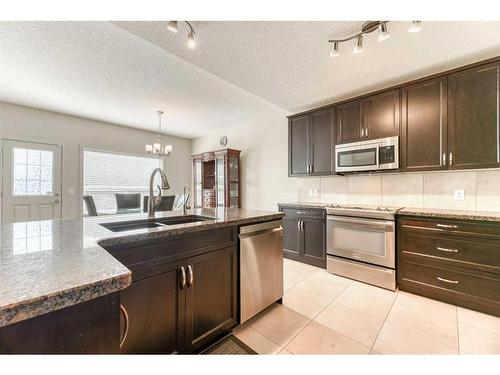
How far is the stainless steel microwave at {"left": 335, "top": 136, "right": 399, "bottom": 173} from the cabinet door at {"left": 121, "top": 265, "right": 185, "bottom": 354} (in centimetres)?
252

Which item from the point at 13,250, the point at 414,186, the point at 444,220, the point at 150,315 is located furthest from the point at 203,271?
the point at 414,186

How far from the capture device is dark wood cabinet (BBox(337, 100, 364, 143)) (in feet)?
9.18

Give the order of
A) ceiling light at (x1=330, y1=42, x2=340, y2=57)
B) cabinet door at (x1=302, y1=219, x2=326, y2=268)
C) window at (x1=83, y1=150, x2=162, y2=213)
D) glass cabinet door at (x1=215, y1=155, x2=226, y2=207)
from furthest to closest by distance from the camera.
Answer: glass cabinet door at (x1=215, y1=155, x2=226, y2=207) < window at (x1=83, y1=150, x2=162, y2=213) < cabinet door at (x1=302, y1=219, x2=326, y2=268) < ceiling light at (x1=330, y1=42, x2=340, y2=57)

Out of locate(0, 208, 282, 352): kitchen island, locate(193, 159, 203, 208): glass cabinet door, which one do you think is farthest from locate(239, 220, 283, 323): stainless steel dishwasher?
locate(193, 159, 203, 208): glass cabinet door

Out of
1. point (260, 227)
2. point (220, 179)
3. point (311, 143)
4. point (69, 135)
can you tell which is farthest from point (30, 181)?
point (311, 143)

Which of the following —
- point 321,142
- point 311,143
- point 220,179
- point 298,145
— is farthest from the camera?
point 220,179

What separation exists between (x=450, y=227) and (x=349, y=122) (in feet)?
5.41

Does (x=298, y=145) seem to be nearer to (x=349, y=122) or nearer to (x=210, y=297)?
(x=349, y=122)

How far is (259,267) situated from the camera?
69.5 inches

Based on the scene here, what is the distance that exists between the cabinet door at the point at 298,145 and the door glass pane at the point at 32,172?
181 inches

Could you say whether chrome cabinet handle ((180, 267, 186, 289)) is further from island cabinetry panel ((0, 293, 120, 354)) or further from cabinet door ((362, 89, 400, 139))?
cabinet door ((362, 89, 400, 139))

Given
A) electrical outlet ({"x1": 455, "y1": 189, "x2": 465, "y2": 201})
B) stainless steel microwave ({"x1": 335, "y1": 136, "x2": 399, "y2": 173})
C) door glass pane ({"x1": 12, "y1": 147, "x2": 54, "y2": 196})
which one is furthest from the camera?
door glass pane ({"x1": 12, "y1": 147, "x2": 54, "y2": 196})

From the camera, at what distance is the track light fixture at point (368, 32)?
155 cm

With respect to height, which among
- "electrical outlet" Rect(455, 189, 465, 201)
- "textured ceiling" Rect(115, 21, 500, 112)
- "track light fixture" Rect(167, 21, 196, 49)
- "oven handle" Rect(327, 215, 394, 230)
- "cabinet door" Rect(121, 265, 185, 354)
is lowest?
"cabinet door" Rect(121, 265, 185, 354)
